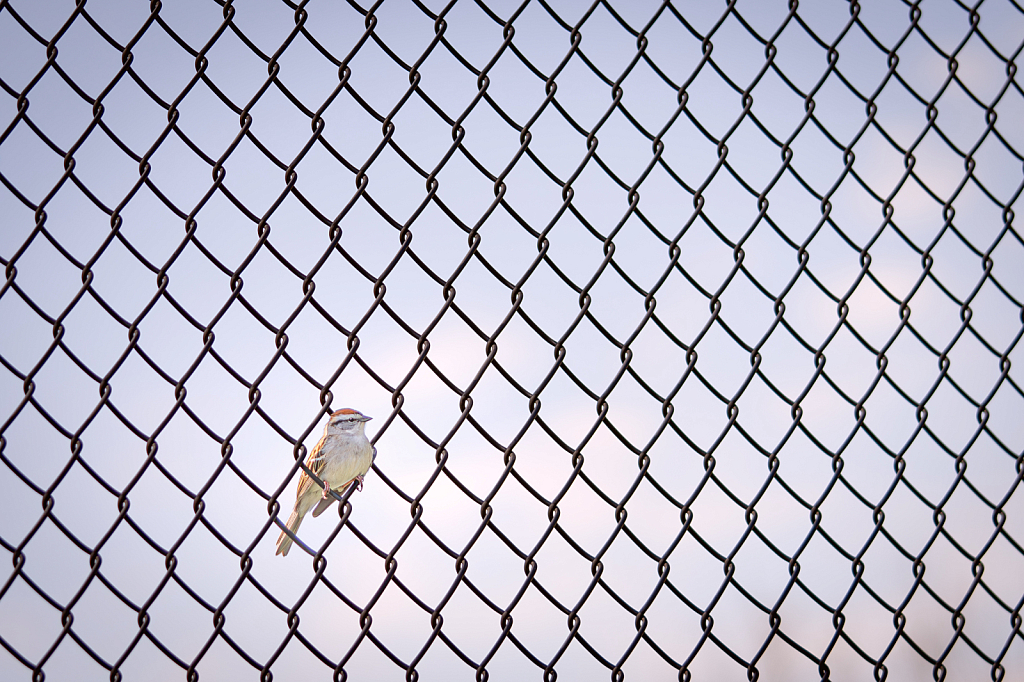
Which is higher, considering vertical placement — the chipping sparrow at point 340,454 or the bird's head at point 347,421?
the bird's head at point 347,421

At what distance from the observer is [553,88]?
67.7 inches

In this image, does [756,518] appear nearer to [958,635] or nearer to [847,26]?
[958,635]

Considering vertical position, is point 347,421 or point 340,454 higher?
point 347,421

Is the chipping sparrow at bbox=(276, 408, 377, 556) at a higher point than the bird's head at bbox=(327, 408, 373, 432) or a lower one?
lower

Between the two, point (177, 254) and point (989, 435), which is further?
point (989, 435)

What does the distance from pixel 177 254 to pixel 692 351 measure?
44.2 inches

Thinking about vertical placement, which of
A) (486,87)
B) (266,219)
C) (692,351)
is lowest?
(266,219)

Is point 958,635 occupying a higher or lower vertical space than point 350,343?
higher

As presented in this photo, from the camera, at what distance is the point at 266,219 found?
154cm

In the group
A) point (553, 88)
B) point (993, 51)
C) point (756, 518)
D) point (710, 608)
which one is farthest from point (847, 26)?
point (710, 608)

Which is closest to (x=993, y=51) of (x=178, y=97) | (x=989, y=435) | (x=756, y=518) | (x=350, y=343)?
(x=989, y=435)

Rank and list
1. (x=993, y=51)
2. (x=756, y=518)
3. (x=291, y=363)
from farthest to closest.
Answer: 1. (x=993, y=51)
2. (x=756, y=518)
3. (x=291, y=363)

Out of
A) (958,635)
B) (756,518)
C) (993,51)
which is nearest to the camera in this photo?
(756,518)

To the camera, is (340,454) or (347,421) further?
(347,421)
